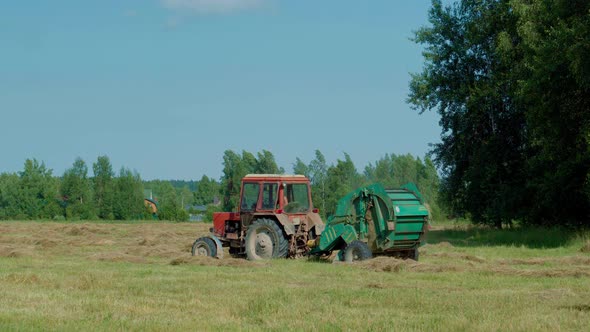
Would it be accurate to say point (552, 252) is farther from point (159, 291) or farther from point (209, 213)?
point (209, 213)

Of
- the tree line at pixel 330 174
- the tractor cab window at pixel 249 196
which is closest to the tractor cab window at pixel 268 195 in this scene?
the tractor cab window at pixel 249 196

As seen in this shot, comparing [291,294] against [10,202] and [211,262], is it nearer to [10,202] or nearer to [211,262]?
[211,262]

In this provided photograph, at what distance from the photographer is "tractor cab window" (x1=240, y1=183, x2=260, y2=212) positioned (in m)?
22.0

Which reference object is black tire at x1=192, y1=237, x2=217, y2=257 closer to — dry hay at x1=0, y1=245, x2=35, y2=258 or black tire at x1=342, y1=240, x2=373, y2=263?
black tire at x1=342, y1=240, x2=373, y2=263

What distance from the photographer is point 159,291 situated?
14367mm

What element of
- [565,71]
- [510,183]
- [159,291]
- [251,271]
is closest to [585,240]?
[565,71]

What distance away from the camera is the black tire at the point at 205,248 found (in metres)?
22.0

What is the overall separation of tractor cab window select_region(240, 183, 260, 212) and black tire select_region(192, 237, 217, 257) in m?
1.21

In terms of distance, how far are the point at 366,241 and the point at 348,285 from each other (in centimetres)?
503

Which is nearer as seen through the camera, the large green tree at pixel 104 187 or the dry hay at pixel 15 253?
the dry hay at pixel 15 253

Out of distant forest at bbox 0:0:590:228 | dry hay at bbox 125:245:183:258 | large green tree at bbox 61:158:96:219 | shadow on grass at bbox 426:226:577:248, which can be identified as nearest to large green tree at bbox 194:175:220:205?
large green tree at bbox 61:158:96:219

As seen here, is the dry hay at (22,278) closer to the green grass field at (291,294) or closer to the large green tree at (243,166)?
the green grass field at (291,294)

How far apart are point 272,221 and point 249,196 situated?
46.2 inches

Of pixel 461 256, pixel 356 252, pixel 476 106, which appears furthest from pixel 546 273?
pixel 476 106
